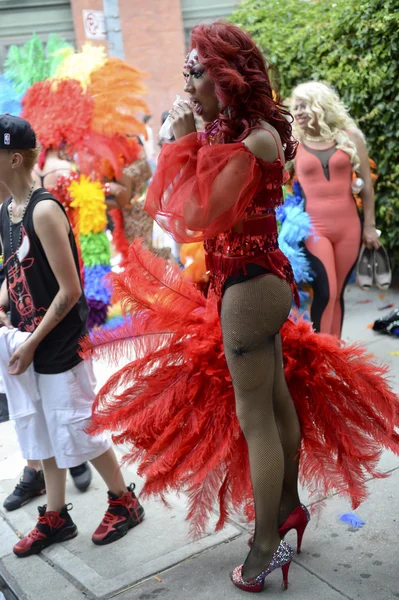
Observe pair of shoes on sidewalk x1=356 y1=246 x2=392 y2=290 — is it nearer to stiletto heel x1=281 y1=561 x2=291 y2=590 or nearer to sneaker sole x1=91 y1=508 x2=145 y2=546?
sneaker sole x1=91 y1=508 x2=145 y2=546

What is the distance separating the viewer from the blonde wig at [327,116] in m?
4.68

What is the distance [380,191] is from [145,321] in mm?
4440

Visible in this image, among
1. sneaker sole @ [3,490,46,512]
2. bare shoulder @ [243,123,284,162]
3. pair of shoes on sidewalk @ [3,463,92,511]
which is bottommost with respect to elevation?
sneaker sole @ [3,490,46,512]

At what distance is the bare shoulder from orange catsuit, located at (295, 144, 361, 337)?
8.14ft

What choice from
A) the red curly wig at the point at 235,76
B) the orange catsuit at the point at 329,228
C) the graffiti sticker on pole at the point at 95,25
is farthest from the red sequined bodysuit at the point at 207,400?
the graffiti sticker on pole at the point at 95,25

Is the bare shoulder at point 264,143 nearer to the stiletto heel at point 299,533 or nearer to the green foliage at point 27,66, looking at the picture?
the stiletto heel at point 299,533

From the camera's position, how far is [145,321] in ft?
9.38

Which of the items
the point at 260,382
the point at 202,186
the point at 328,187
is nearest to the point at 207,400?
the point at 260,382

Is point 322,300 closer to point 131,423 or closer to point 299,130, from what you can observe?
point 299,130

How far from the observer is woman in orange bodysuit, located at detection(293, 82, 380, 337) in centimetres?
471

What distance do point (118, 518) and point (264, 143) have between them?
1.80 m

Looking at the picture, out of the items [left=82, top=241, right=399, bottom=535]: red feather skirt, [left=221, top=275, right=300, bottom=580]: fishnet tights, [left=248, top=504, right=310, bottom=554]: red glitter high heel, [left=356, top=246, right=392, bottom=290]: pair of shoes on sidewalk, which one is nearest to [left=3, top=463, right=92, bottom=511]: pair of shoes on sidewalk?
[left=82, top=241, right=399, bottom=535]: red feather skirt

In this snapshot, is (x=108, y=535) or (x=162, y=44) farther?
(x=162, y=44)

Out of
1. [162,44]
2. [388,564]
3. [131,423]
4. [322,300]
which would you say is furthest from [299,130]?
[162,44]
